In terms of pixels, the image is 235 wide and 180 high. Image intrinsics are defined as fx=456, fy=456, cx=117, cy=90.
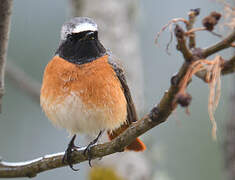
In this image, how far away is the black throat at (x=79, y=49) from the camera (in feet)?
13.6

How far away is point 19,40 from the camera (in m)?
11.3

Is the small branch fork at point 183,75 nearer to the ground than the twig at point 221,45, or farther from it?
nearer to the ground

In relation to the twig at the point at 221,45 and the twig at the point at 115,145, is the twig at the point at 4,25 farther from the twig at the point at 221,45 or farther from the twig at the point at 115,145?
the twig at the point at 221,45

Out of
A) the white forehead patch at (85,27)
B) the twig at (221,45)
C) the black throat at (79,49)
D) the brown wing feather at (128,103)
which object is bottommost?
the brown wing feather at (128,103)

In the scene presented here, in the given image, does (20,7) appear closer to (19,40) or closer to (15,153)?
(19,40)

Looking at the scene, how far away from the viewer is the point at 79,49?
416cm

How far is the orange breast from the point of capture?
395 centimetres

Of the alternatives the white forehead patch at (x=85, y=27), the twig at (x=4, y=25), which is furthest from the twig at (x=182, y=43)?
the white forehead patch at (x=85, y=27)

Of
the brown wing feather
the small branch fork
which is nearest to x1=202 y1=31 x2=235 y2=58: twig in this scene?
the small branch fork

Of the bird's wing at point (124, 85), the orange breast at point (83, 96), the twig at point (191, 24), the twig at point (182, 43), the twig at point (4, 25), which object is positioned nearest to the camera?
the twig at point (182, 43)

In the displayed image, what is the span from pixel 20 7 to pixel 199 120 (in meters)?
5.14

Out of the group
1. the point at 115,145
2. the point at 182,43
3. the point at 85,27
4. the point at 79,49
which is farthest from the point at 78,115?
the point at 182,43

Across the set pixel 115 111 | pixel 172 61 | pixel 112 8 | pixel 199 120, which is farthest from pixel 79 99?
pixel 172 61

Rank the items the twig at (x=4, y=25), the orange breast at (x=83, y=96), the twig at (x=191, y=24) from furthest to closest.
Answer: the orange breast at (x=83, y=96) → the twig at (x=4, y=25) → the twig at (x=191, y=24)
